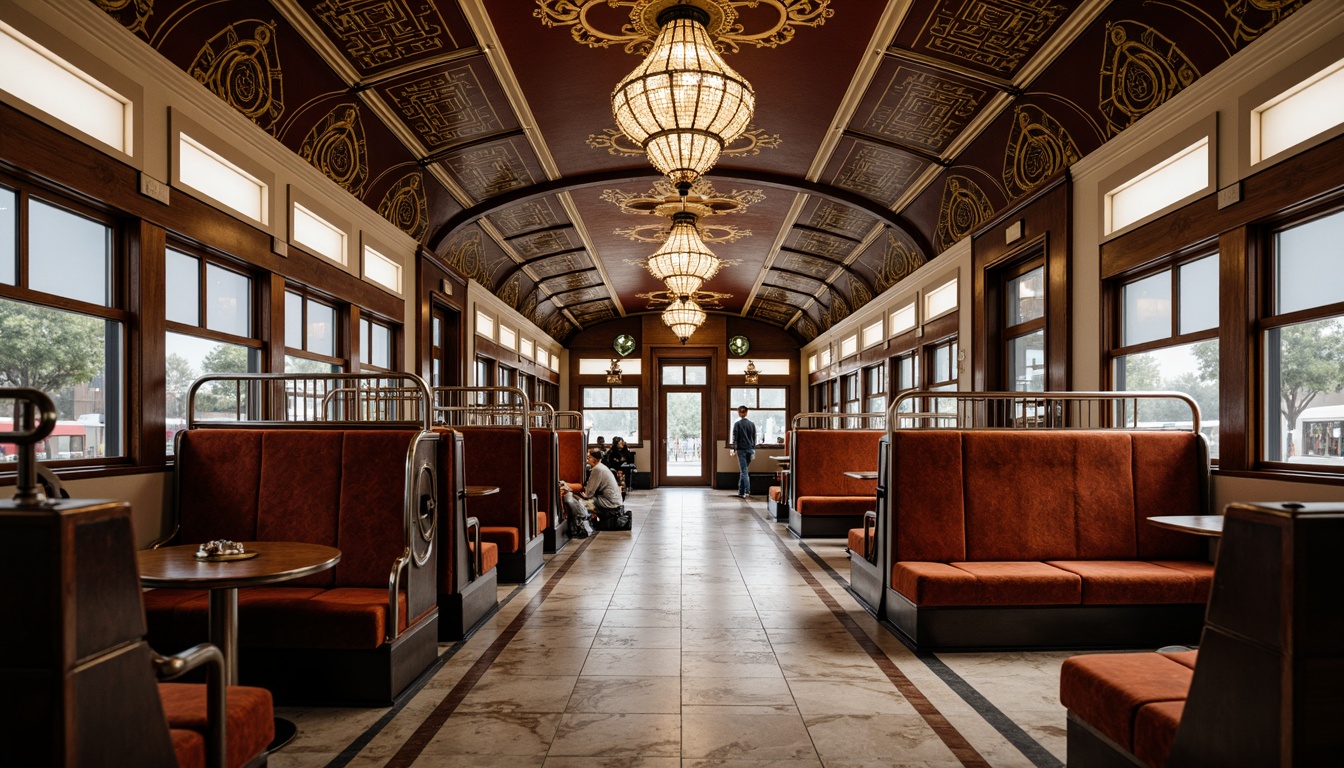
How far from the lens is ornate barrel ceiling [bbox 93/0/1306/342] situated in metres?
4.58

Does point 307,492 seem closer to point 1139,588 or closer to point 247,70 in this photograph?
point 247,70

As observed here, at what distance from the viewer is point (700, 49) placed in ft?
13.5

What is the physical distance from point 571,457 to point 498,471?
393 centimetres

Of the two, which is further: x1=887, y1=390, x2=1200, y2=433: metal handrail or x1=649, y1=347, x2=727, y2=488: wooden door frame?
x1=649, y1=347, x2=727, y2=488: wooden door frame

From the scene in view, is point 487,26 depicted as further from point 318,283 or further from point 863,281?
point 863,281

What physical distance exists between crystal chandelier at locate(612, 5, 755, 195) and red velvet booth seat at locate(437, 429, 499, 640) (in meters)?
1.91

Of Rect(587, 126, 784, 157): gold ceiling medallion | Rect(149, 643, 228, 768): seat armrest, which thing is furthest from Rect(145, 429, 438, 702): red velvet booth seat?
Rect(587, 126, 784, 157): gold ceiling medallion

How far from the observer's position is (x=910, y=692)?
11.6 ft

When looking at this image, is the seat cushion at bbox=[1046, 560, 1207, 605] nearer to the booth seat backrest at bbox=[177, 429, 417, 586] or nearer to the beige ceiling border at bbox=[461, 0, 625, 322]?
the booth seat backrest at bbox=[177, 429, 417, 586]

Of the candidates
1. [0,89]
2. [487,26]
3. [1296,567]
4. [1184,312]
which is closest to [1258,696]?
[1296,567]

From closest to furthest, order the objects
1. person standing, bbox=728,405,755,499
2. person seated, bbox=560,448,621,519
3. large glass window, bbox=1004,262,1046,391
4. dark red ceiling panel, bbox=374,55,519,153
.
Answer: dark red ceiling panel, bbox=374,55,519,153
large glass window, bbox=1004,262,1046,391
person seated, bbox=560,448,621,519
person standing, bbox=728,405,755,499

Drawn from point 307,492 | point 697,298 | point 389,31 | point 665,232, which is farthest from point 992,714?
point 697,298

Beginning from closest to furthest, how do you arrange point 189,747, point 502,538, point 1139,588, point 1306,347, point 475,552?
1. point 189,747
2. point 1306,347
3. point 1139,588
4. point 475,552
5. point 502,538

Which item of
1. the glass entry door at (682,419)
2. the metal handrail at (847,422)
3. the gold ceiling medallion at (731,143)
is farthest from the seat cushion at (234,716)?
the glass entry door at (682,419)
